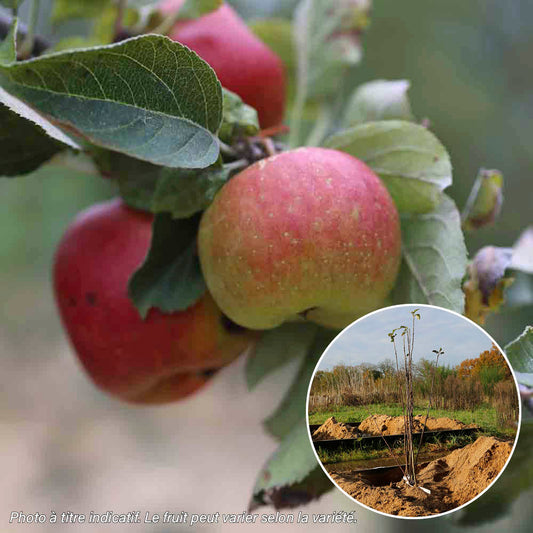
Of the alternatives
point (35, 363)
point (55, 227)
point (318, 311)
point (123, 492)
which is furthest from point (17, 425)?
point (318, 311)

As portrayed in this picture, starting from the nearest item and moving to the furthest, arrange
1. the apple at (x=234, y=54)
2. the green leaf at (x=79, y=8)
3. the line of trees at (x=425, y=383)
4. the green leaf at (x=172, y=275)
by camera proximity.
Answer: the line of trees at (x=425, y=383) → the green leaf at (x=172, y=275) → the apple at (x=234, y=54) → the green leaf at (x=79, y=8)

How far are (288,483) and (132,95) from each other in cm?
31

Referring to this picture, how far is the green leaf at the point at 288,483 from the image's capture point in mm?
517

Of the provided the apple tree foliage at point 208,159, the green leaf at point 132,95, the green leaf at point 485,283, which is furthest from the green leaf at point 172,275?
the green leaf at point 485,283

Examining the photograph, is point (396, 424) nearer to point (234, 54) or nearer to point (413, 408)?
point (413, 408)

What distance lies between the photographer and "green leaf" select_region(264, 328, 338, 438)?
23.8 inches

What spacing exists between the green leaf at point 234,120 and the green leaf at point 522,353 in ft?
0.79

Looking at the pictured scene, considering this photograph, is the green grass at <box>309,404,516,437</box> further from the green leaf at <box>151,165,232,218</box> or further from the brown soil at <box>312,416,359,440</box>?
the green leaf at <box>151,165,232,218</box>

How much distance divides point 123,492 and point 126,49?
1.66 m

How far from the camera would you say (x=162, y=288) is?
0.52 metres

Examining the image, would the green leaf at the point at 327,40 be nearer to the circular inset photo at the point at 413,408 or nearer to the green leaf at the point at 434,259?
the green leaf at the point at 434,259

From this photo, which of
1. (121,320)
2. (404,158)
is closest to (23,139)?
(121,320)

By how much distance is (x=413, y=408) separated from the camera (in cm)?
42

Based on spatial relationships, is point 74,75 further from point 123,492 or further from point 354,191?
point 123,492
